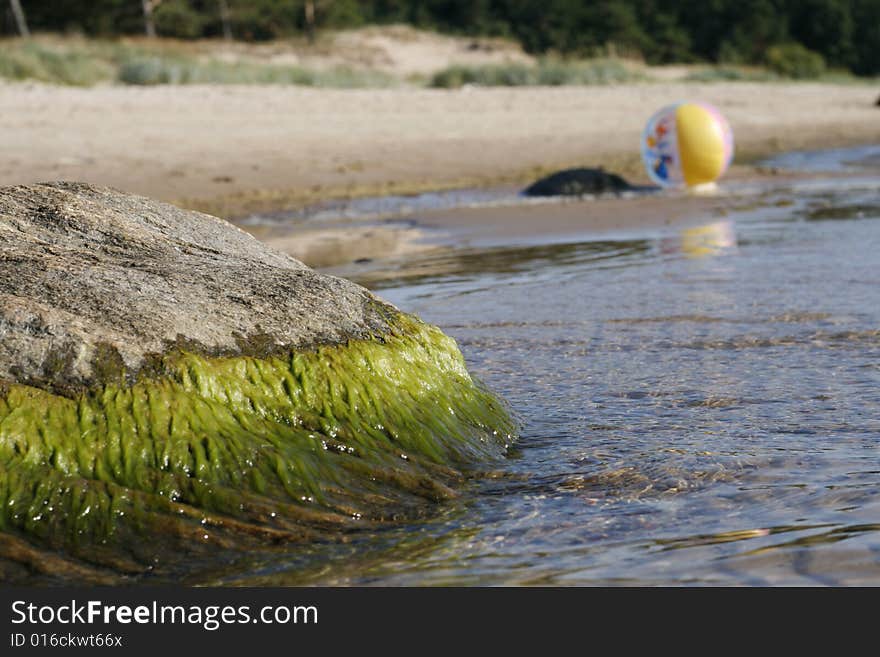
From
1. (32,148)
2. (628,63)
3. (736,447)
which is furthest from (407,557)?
(628,63)

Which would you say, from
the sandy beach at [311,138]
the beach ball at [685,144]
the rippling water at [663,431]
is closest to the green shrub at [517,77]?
the sandy beach at [311,138]

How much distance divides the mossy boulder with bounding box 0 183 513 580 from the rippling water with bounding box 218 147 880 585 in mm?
264

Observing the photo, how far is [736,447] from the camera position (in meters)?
4.24

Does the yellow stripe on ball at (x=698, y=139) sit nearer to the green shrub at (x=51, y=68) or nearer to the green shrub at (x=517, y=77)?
the green shrub at (x=51, y=68)

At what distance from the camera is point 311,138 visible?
1783 centimetres

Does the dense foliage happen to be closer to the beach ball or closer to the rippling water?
the beach ball

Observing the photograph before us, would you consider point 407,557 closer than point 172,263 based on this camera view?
Yes

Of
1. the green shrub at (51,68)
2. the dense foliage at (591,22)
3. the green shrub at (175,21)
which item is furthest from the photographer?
the dense foliage at (591,22)

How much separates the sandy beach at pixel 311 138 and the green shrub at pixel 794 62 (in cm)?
2142

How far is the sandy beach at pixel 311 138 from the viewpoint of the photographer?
47.9 ft

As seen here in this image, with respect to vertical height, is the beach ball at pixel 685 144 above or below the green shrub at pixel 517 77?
below

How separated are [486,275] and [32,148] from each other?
8.15 m

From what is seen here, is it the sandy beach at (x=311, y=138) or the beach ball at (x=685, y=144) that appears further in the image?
the sandy beach at (x=311, y=138)

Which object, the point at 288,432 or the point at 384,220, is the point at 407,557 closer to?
the point at 288,432
